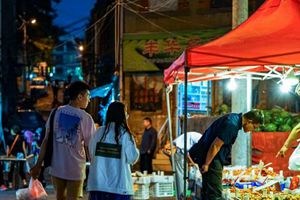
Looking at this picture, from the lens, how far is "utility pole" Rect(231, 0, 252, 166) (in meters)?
11.0

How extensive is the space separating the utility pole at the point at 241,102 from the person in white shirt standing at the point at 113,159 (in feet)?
18.1

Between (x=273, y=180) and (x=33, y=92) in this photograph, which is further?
(x=33, y=92)

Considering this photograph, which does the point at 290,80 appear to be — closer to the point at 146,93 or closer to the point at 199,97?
the point at 199,97

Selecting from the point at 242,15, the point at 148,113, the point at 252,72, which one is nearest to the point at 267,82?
the point at 148,113

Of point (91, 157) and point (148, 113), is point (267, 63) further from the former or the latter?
point (148, 113)

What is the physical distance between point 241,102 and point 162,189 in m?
2.52

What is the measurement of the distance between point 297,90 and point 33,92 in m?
39.1

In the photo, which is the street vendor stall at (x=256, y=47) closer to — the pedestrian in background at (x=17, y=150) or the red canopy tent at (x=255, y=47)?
the red canopy tent at (x=255, y=47)

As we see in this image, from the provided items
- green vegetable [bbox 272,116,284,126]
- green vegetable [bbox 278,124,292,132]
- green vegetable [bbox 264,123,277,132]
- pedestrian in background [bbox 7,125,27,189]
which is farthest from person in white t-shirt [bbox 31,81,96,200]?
pedestrian in background [bbox 7,125,27,189]

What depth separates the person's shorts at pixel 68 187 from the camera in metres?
6.11

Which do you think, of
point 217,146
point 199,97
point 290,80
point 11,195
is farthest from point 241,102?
point 199,97

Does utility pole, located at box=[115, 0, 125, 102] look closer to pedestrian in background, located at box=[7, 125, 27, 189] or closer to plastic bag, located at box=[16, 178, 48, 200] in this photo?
pedestrian in background, located at box=[7, 125, 27, 189]

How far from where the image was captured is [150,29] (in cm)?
1962

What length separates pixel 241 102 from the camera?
36.6 feet
